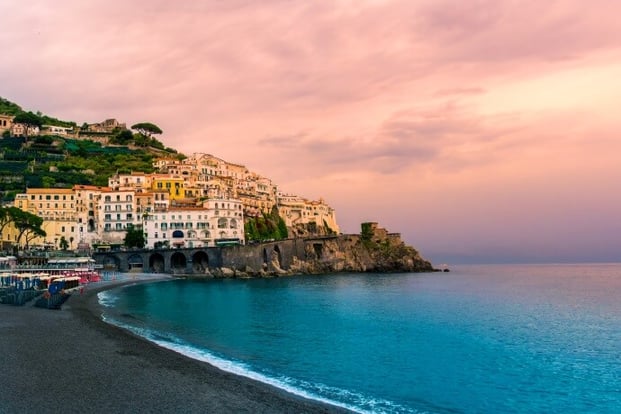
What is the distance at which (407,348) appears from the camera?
2867 cm

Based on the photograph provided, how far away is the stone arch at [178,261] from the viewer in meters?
105

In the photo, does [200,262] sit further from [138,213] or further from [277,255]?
[138,213]

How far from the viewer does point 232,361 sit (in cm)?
2388

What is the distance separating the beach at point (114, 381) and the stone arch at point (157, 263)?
7692 centimetres

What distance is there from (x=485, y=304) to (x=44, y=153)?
126 metres

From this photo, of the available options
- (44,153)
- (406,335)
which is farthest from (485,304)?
(44,153)

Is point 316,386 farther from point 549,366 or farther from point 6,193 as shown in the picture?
point 6,193

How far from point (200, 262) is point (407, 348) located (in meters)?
82.7

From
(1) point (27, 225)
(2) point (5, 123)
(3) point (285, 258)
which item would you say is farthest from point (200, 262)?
(2) point (5, 123)

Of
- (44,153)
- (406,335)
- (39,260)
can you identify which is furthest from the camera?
(44,153)

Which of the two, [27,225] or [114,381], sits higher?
[27,225]

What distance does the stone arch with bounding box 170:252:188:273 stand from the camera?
105m

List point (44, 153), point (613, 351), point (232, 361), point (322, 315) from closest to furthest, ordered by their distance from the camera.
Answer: point (232, 361)
point (613, 351)
point (322, 315)
point (44, 153)

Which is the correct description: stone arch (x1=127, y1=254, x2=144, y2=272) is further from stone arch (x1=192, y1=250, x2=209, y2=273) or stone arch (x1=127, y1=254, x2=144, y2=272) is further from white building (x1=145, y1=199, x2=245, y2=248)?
stone arch (x1=192, y1=250, x2=209, y2=273)
